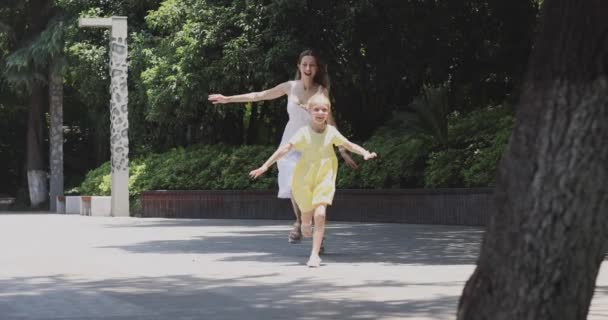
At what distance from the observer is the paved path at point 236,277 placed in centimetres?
764

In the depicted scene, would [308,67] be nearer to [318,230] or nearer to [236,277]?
[318,230]

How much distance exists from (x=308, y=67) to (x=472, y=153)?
653cm

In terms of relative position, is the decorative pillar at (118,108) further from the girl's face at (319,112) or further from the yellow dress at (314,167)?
the girl's face at (319,112)

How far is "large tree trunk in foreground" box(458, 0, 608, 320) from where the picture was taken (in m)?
4.45

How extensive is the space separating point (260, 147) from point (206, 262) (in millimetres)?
14554

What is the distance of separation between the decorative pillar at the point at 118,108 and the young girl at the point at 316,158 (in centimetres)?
1599

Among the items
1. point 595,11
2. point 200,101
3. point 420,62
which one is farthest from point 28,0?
point 595,11

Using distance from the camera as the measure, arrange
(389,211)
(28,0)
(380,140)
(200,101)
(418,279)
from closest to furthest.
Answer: (418,279)
(389,211)
(380,140)
(200,101)
(28,0)

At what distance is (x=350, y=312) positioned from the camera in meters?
7.49

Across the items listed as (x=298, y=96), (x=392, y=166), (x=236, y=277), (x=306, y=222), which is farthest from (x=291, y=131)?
(x=392, y=166)

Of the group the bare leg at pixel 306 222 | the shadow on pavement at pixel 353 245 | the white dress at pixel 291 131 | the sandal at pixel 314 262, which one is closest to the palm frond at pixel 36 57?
the shadow on pavement at pixel 353 245

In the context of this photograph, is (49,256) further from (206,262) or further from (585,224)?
(585,224)

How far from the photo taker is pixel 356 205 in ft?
66.5

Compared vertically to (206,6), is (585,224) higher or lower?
lower
